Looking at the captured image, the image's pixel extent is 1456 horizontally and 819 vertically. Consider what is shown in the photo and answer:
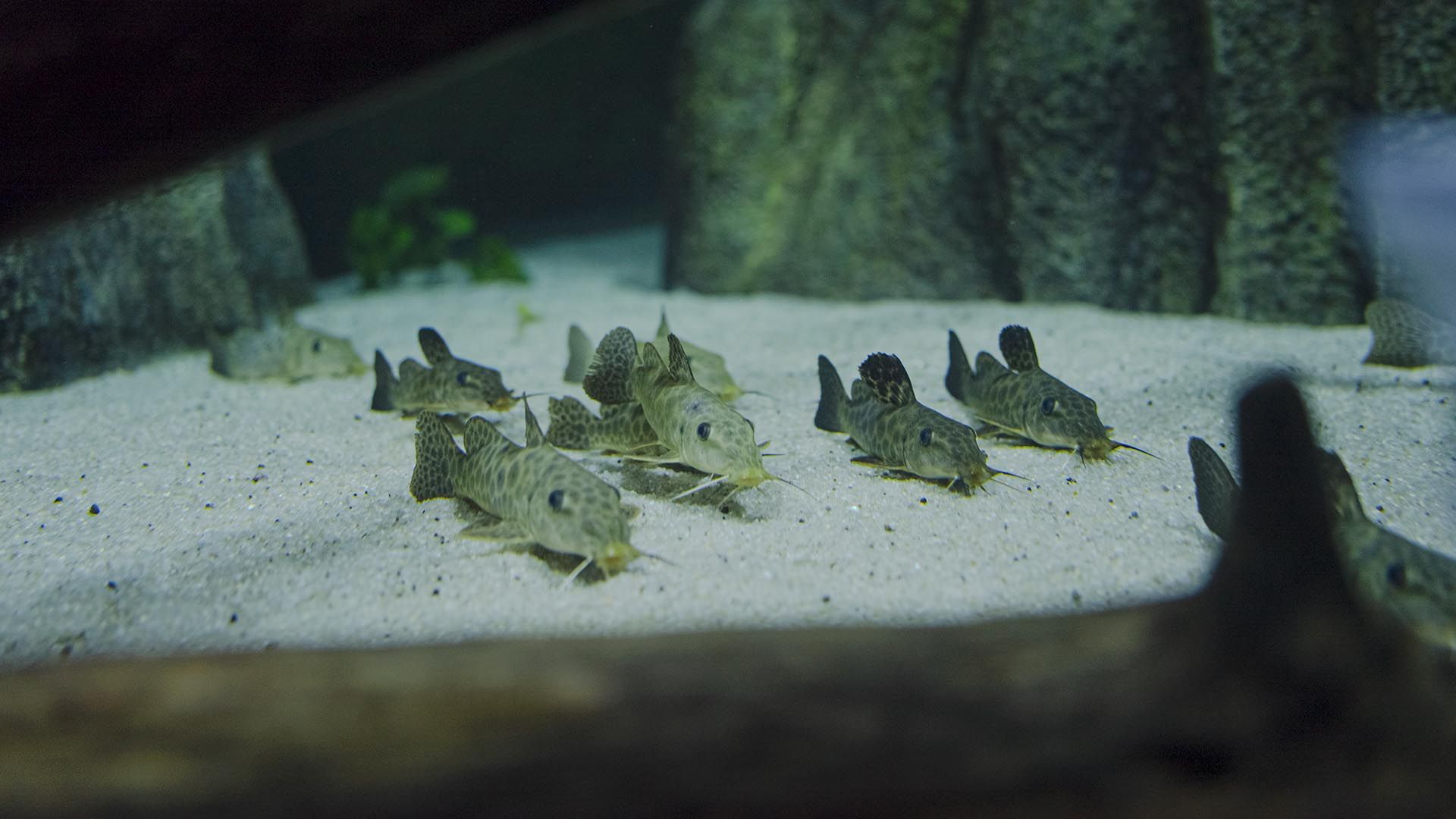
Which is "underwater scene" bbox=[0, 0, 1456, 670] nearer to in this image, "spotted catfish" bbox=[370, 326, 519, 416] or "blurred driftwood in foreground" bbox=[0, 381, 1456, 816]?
"spotted catfish" bbox=[370, 326, 519, 416]

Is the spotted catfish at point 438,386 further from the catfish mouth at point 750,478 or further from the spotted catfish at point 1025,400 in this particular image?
the spotted catfish at point 1025,400

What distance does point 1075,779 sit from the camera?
55.9 inches

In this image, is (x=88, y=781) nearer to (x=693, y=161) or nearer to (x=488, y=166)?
(x=693, y=161)

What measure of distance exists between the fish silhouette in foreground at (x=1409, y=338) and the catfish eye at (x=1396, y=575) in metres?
3.58

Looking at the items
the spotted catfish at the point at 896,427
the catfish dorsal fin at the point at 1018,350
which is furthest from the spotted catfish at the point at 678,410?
the catfish dorsal fin at the point at 1018,350

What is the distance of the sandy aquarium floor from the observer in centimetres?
271

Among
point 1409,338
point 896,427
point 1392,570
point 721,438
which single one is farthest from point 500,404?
point 1409,338

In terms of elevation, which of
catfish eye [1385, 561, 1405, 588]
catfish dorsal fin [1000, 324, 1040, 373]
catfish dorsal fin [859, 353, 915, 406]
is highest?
catfish dorsal fin [1000, 324, 1040, 373]

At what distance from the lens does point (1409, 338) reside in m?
5.00

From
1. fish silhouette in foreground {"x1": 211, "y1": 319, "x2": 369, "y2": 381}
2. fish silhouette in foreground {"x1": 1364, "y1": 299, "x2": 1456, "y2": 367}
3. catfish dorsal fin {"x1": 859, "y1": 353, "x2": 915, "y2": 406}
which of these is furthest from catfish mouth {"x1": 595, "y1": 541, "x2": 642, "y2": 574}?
fish silhouette in foreground {"x1": 1364, "y1": 299, "x2": 1456, "y2": 367}

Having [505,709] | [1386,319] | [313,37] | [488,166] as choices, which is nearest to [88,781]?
[505,709]

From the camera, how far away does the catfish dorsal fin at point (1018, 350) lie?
4.55 m

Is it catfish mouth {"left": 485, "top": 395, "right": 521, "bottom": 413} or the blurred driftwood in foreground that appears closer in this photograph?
the blurred driftwood in foreground

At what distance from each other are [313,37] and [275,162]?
35.5 feet
